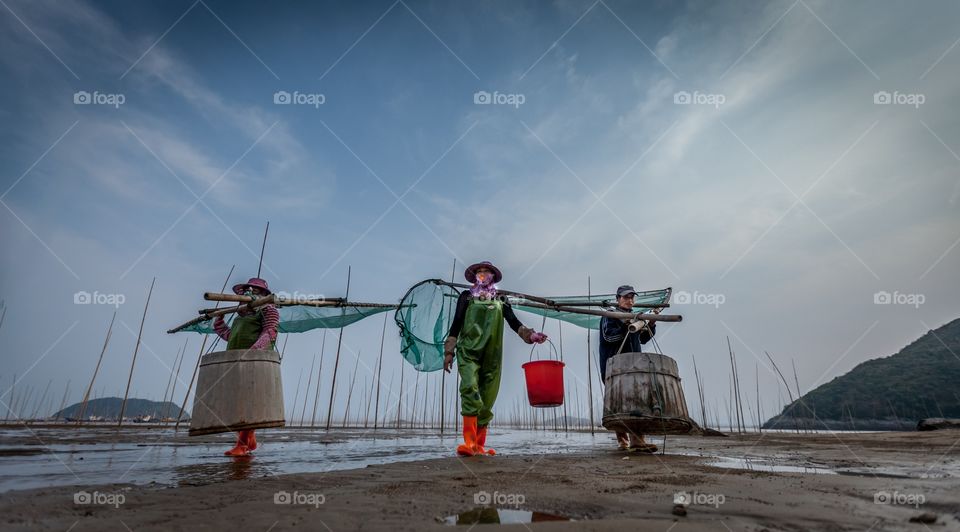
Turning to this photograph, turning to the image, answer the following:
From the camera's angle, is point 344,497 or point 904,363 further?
point 904,363

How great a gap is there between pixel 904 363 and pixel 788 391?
3740 centimetres

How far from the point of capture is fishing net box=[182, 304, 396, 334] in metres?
7.97

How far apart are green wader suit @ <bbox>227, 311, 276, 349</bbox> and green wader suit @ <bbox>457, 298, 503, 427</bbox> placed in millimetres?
2777

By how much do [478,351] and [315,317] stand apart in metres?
4.20

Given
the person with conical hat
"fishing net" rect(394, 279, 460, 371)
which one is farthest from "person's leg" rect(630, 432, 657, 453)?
the person with conical hat

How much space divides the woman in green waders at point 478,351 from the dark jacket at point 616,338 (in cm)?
134

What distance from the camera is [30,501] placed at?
2062mm

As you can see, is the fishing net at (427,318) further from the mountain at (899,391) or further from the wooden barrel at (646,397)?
the mountain at (899,391)

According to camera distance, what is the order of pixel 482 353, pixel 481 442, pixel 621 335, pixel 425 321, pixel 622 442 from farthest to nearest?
pixel 425 321 → pixel 621 335 → pixel 622 442 → pixel 482 353 → pixel 481 442

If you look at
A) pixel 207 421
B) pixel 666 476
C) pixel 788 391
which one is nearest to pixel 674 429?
pixel 666 476

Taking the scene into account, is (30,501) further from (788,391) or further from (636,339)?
(788,391)

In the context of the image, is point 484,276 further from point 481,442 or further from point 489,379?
point 481,442

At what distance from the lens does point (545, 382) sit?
16.6 ft

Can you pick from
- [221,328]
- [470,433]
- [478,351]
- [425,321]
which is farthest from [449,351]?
[221,328]
